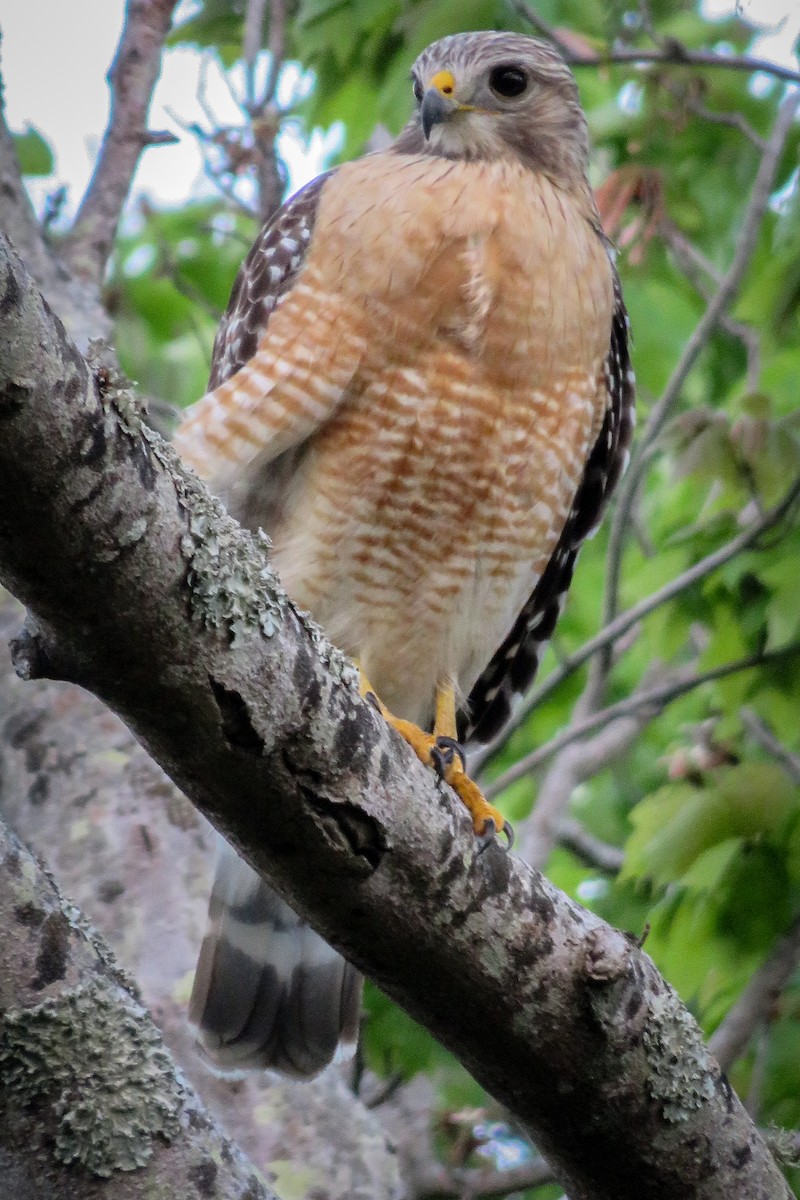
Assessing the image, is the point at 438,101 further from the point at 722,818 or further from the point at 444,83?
the point at 722,818

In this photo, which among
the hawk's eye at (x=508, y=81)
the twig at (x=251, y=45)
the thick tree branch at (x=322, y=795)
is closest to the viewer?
the thick tree branch at (x=322, y=795)

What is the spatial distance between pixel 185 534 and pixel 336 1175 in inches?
79.2

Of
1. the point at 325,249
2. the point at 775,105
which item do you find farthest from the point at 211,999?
the point at 775,105

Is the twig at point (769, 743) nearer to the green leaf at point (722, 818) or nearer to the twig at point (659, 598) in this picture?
the green leaf at point (722, 818)

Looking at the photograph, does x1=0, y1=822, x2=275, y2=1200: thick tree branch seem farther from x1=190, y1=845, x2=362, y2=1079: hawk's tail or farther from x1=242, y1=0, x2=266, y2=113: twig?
x1=242, y1=0, x2=266, y2=113: twig

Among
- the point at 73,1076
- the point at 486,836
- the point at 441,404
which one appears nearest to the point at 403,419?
the point at 441,404

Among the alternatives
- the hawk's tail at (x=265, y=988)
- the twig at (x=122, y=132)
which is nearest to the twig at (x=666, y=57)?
the twig at (x=122, y=132)

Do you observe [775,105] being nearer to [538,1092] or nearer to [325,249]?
[325,249]

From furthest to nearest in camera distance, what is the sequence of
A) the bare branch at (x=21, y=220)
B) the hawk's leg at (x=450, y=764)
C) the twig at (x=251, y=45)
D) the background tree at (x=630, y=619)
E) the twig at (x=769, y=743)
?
the twig at (x=251, y=45) → the bare branch at (x=21, y=220) → the twig at (x=769, y=743) → the background tree at (x=630, y=619) → the hawk's leg at (x=450, y=764)

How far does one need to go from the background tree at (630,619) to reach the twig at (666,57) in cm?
1

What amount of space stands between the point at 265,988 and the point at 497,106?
2.47 metres

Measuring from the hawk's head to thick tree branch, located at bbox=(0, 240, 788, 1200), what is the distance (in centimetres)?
216

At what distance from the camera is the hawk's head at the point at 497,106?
3.84 m

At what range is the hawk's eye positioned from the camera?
A: 13.1ft
